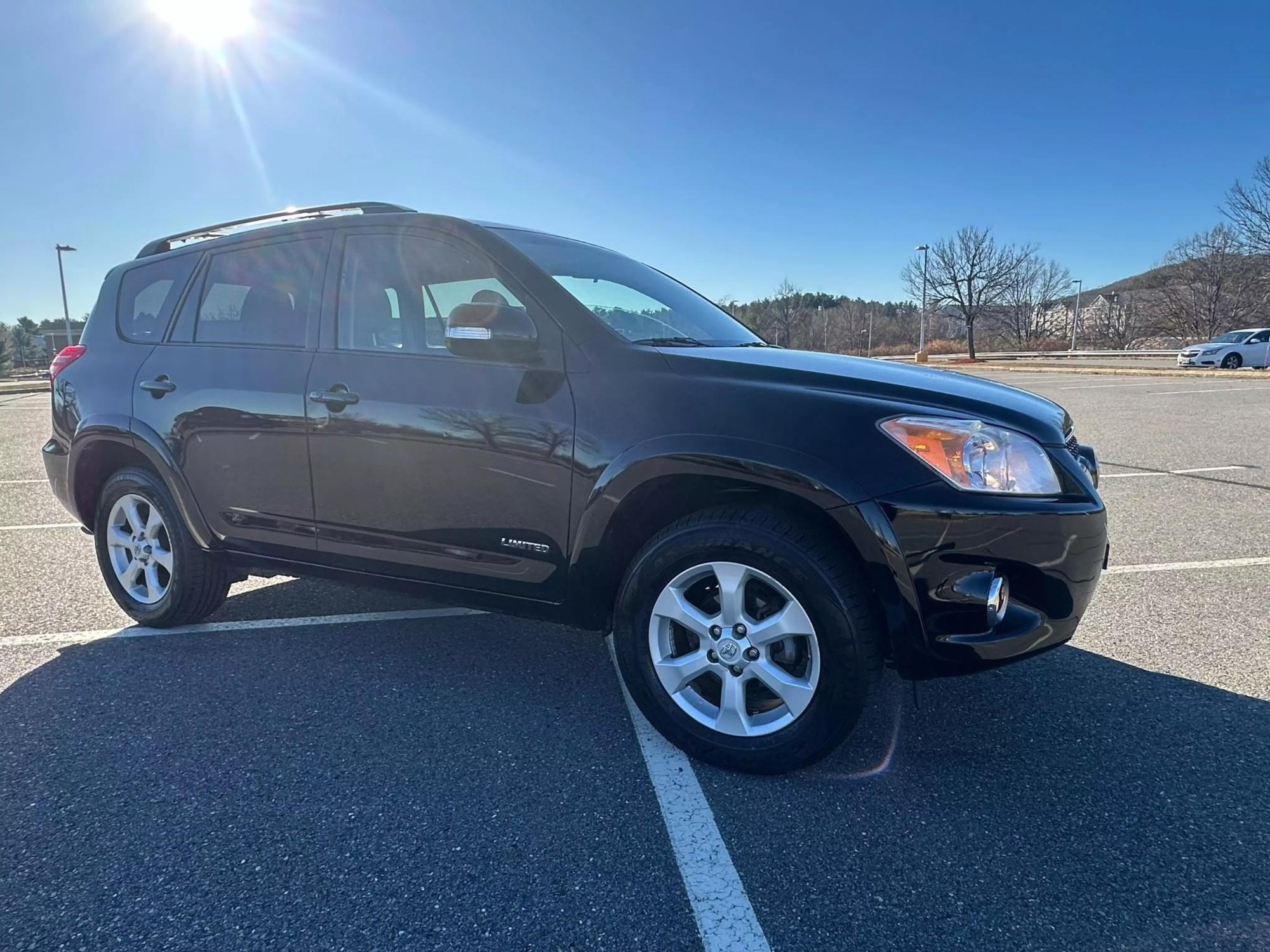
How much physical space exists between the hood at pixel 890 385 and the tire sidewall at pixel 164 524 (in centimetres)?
258

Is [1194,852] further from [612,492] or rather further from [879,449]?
[612,492]

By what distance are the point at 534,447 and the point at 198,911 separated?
157 centimetres

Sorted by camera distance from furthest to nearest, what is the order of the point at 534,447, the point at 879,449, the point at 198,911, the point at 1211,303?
1. the point at 1211,303
2. the point at 534,447
3. the point at 879,449
4. the point at 198,911

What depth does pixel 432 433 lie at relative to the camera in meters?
2.75

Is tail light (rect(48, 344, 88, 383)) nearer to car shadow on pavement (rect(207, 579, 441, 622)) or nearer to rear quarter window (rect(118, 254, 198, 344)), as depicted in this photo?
rear quarter window (rect(118, 254, 198, 344))

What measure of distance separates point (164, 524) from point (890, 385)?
334cm

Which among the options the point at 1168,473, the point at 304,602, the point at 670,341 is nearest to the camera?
the point at 670,341

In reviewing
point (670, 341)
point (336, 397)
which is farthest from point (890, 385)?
point (336, 397)

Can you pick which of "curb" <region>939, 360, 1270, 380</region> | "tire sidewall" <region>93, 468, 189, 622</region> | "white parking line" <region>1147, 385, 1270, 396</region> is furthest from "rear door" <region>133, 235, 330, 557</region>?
"white parking line" <region>1147, 385, 1270, 396</region>

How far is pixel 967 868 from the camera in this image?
6.41 feet

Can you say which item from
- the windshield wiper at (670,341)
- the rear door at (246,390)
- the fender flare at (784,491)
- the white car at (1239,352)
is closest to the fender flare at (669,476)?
the fender flare at (784,491)

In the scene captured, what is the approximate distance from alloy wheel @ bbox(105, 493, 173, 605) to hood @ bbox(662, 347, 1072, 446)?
2.76 metres

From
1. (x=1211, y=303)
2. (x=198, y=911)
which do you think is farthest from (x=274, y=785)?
(x=1211, y=303)

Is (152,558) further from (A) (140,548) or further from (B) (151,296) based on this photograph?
(B) (151,296)
